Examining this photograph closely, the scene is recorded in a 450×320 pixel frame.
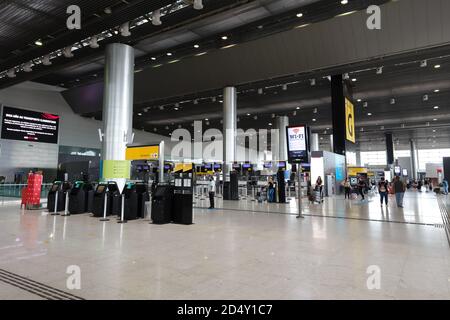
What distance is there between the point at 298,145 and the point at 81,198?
6.61 m

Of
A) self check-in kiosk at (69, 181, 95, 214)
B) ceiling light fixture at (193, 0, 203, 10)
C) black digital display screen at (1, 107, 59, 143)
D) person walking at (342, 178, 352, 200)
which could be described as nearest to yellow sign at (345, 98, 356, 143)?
person walking at (342, 178, 352, 200)

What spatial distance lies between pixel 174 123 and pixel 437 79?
64.2 ft

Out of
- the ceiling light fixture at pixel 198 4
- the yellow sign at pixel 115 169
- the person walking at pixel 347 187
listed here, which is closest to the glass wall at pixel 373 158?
the person walking at pixel 347 187

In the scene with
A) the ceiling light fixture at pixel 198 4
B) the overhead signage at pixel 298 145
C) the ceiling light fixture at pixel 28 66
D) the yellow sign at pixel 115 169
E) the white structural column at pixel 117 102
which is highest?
the ceiling light fixture at pixel 28 66

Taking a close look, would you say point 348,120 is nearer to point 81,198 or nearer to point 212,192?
point 212,192

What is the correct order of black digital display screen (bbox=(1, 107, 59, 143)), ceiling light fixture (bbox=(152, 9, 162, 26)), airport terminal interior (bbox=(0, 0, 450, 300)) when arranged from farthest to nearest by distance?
black digital display screen (bbox=(1, 107, 59, 143)), ceiling light fixture (bbox=(152, 9, 162, 26)), airport terminal interior (bbox=(0, 0, 450, 300))

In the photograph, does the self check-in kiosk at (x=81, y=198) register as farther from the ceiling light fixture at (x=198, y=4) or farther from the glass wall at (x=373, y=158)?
the glass wall at (x=373, y=158)

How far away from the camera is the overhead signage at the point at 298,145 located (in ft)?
27.2

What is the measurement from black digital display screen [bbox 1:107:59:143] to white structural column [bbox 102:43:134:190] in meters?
10.0

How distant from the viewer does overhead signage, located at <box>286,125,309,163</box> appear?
8297 mm

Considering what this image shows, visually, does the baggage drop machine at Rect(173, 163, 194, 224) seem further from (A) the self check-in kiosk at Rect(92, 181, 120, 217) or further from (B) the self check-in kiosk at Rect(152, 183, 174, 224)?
(A) the self check-in kiosk at Rect(92, 181, 120, 217)

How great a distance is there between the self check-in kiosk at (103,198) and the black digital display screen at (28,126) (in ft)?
38.4
